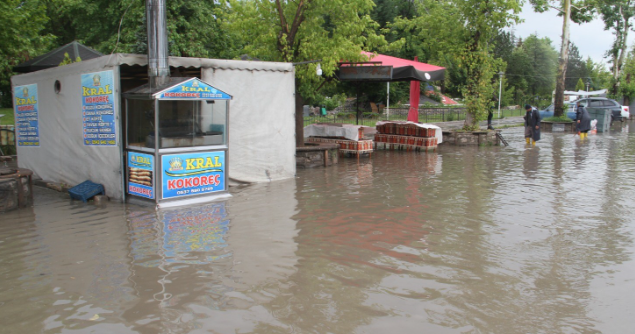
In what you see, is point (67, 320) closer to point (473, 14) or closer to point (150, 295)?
point (150, 295)

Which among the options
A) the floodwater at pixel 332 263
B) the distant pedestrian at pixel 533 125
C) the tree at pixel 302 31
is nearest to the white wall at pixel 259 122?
the floodwater at pixel 332 263

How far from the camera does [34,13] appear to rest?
13.9 metres

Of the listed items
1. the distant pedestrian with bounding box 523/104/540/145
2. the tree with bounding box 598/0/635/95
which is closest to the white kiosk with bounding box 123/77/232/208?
the distant pedestrian with bounding box 523/104/540/145

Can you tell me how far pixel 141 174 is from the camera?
8.62 metres

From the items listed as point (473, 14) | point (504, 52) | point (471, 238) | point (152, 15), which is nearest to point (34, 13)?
point (152, 15)

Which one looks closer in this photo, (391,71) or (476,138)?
(391,71)

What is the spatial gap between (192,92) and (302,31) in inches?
226

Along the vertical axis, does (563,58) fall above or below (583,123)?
above

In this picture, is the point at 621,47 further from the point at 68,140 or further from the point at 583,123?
the point at 68,140

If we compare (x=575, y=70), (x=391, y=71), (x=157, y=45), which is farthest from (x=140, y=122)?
(x=575, y=70)

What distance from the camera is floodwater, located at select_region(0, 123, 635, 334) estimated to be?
14.2 ft

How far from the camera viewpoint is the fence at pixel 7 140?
15.8 metres

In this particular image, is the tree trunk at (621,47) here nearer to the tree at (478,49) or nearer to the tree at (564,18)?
the tree at (564,18)

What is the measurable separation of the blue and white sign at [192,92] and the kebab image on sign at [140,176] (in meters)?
1.36
